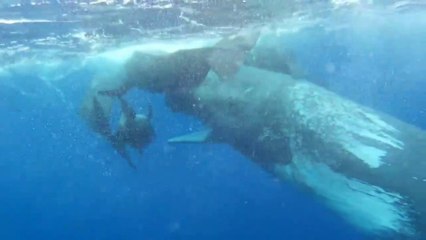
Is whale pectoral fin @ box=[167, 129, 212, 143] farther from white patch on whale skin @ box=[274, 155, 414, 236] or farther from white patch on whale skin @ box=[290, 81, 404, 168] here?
white patch on whale skin @ box=[290, 81, 404, 168]

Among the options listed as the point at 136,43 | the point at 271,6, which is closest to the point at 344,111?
the point at 271,6

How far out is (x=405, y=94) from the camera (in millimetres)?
69875

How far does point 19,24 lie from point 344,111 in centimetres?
1154

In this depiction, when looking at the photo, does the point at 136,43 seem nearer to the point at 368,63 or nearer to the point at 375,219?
the point at 375,219

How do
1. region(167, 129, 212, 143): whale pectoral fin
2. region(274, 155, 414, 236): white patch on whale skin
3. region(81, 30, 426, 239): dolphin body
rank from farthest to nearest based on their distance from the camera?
region(167, 129, 212, 143): whale pectoral fin
region(274, 155, 414, 236): white patch on whale skin
region(81, 30, 426, 239): dolphin body

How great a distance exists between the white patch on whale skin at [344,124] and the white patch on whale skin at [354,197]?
786mm

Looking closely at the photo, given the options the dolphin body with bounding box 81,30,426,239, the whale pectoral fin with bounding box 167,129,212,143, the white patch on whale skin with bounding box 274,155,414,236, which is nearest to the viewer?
the dolphin body with bounding box 81,30,426,239

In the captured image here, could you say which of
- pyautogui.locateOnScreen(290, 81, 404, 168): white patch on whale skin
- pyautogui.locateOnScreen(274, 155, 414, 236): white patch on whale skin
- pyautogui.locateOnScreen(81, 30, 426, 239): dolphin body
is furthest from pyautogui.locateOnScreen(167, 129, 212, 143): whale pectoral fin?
pyautogui.locateOnScreen(290, 81, 404, 168): white patch on whale skin

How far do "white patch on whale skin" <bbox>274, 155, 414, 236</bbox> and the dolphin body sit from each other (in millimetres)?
23

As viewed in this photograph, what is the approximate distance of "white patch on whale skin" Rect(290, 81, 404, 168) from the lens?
1121 centimetres

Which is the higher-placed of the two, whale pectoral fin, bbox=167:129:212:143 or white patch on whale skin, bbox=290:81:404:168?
white patch on whale skin, bbox=290:81:404:168

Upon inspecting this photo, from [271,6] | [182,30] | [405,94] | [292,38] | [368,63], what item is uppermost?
[271,6]

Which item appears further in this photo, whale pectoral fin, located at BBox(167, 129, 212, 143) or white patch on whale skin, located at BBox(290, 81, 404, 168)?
whale pectoral fin, located at BBox(167, 129, 212, 143)

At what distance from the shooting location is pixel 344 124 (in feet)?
39.6
